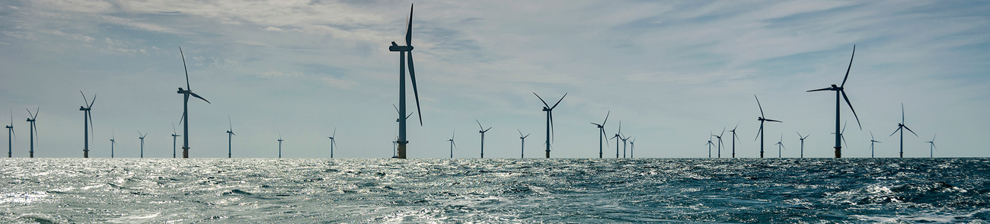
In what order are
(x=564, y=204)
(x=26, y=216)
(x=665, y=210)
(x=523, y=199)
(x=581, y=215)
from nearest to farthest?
(x=26, y=216) < (x=581, y=215) < (x=665, y=210) < (x=564, y=204) < (x=523, y=199)

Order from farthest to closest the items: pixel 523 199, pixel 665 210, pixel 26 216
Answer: pixel 523 199, pixel 665 210, pixel 26 216

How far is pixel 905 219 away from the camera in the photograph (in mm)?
20172

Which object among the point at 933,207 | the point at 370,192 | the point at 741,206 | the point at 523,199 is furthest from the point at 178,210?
the point at 933,207

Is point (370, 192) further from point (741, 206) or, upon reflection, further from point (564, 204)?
point (741, 206)

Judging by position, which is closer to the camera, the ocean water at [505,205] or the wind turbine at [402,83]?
the ocean water at [505,205]

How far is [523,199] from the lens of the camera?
27.9 m

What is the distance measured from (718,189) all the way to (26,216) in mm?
28574

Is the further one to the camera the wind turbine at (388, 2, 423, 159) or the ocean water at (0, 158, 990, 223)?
the wind turbine at (388, 2, 423, 159)

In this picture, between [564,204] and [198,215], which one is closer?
[198,215]

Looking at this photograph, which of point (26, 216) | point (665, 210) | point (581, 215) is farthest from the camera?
point (665, 210)

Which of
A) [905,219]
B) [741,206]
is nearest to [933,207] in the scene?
[905,219]

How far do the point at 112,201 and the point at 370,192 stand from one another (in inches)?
425

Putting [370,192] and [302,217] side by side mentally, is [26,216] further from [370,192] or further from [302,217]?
[370,192]

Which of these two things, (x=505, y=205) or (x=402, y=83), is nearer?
(x=505, y=205)
